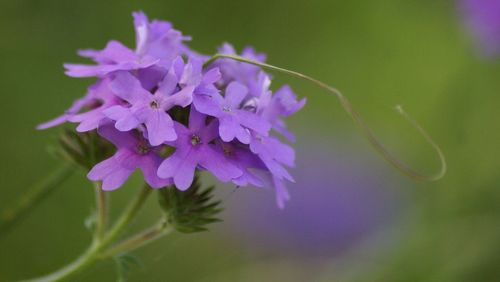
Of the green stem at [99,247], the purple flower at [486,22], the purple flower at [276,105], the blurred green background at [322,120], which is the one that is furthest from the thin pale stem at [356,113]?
the purple flower at [486,22]

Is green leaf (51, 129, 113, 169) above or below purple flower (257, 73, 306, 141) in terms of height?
below

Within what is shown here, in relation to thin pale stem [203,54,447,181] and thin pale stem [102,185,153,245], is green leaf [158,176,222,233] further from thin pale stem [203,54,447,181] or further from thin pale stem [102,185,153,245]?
thin pale stem [203,54,447,181]

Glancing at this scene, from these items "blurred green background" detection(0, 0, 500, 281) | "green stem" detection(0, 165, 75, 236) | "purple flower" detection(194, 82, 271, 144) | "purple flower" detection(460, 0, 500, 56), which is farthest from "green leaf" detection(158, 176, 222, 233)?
"purple flower" detection(460, 0, 500, 56)

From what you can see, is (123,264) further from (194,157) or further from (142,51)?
(142,51)

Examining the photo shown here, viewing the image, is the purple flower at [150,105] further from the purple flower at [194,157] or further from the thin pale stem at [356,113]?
the thin pale stem at [356,113]

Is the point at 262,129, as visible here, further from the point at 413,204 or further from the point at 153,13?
the point at 153,13

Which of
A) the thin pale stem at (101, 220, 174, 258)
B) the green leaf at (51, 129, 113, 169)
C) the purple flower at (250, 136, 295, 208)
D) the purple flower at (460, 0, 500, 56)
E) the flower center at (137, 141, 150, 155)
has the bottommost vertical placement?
the thin pale stem at (101, 220, 174, 258)
